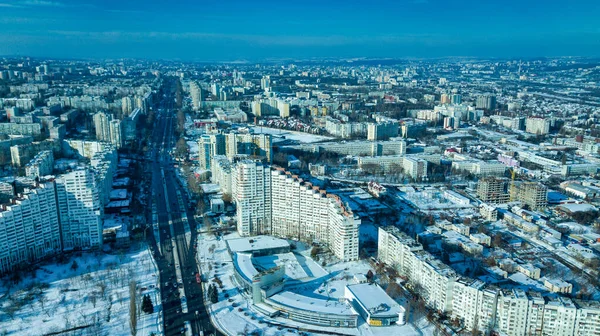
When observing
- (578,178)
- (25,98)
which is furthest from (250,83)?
(578,178)

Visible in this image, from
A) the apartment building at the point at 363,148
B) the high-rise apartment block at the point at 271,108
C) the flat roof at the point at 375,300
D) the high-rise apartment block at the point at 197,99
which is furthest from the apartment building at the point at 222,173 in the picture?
the high-rise apartment block at the point at 197,99

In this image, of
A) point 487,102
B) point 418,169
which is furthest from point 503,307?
point 487,102

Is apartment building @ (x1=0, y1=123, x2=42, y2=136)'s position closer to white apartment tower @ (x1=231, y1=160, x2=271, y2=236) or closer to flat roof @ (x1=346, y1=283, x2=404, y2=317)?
white apartment tower @ (x1=231, y1=160, x2=271, y2=236)

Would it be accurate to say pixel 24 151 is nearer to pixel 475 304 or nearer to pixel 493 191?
pixel 493 191

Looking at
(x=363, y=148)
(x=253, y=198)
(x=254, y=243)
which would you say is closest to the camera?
(x=254, y=243)

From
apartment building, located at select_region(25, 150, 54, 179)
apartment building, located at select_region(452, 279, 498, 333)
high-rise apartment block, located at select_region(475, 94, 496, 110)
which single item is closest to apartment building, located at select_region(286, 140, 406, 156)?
apartment building, located at select_region(25, 150, 54, 179)

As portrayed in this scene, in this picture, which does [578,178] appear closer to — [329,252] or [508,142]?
[508,142]
